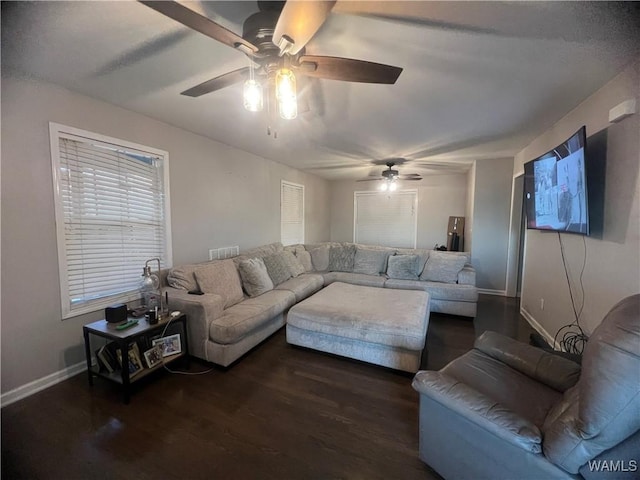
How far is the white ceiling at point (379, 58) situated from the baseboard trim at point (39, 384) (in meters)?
2.34

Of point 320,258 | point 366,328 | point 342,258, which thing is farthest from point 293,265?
point 366,328

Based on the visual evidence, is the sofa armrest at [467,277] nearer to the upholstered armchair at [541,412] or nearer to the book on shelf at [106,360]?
the upholstered armchair at [541,412]

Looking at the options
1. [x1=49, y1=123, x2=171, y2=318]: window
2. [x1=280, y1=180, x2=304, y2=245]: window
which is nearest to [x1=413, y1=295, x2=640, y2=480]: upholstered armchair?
[x1=49, y1=123, x2=171, y2=318]: window

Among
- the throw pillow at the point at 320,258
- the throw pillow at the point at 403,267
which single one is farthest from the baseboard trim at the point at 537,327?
the throw pillow at the point at 320,258

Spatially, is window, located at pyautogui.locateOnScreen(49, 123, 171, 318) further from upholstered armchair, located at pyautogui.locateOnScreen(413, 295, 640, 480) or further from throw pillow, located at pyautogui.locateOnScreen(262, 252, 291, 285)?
upholstered armchair, located at pyautogui.locateOnScreen(413, 295, 640, 480)

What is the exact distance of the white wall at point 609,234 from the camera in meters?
1.72

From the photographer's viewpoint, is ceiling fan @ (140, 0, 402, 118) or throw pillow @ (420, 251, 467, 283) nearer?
ceiling fan @ (140, 0, 402, 118)

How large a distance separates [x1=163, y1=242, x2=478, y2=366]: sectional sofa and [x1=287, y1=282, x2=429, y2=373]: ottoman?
1.55 feet

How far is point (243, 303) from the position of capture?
2.87 metres

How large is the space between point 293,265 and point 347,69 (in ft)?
10.5

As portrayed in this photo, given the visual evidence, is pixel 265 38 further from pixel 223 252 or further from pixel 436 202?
pixel 436 202

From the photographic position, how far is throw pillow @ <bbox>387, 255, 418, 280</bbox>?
4.12 meters

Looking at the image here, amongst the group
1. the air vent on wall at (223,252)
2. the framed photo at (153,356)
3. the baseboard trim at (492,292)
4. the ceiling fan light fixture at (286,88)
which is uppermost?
the ceiling fan light fixture at (286,88)

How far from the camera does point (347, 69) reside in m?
1.37
